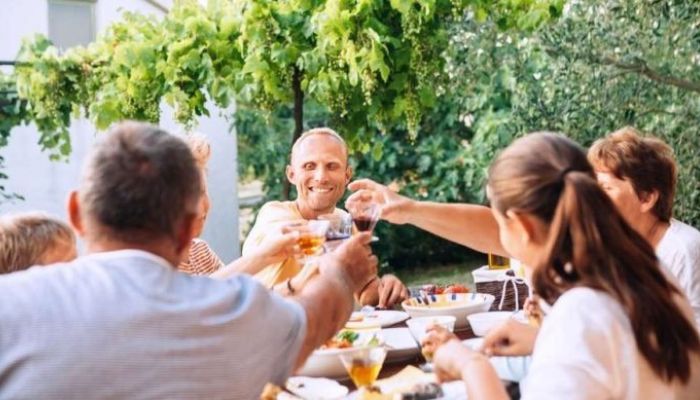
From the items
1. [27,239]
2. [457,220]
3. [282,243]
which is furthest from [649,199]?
[27,239]

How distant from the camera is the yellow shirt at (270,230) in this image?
3.75 meters

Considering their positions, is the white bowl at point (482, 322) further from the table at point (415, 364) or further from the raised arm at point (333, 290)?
the raised arm at point (333, 290)

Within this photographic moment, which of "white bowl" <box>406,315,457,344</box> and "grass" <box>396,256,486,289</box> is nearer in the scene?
"white bowl" <box>406,315,457,344</box>

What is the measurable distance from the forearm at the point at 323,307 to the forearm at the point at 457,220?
1.43 m

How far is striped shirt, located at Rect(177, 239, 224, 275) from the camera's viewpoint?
3.98 m

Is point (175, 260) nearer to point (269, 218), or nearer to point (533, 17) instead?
point (269, 218)

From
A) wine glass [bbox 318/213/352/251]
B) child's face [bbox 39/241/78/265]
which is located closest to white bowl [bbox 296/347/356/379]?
wine glass [bbox 318/213/352/251]

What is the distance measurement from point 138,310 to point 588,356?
85cm

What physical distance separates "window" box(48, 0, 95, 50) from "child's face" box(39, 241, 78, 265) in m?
5.08

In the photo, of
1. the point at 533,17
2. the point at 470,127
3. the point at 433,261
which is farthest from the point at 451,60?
the point at 433,261

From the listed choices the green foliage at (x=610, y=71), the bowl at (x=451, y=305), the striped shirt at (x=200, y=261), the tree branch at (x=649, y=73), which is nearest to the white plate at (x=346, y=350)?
the bowl at (x=451, y=305)

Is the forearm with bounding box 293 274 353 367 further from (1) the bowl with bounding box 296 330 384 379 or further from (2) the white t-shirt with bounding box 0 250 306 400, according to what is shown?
(1) the bowl with bounding box 296 330 384 379

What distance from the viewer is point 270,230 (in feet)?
12.0

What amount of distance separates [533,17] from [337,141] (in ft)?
3.95
